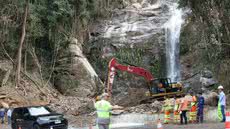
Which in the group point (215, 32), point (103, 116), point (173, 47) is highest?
point (215, 32)

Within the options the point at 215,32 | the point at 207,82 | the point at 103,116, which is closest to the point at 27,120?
the point at 103,116

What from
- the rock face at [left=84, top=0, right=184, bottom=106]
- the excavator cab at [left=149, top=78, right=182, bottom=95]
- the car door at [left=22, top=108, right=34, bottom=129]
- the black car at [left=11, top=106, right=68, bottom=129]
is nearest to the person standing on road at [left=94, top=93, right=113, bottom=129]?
the black car at [left=11, top=106, right=68, bottom=129]

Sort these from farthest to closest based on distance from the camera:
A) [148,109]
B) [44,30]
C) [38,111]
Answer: [44,30]
[148,109]
[38,111]

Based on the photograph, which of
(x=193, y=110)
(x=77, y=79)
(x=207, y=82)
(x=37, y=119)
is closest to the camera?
(x=37, y=119)

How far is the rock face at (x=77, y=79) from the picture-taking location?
38.9m

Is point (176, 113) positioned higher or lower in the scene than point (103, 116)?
lower

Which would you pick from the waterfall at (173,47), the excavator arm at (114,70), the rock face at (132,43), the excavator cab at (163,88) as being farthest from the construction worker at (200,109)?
the rock face at (132,43)

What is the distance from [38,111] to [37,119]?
107 centimetres

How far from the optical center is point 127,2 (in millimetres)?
53812

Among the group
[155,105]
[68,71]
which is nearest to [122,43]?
[68,71]

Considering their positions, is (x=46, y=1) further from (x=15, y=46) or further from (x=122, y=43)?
(x=122, y=43)

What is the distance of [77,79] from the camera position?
3956 cm

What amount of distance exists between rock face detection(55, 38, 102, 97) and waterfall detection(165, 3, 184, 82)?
295 inches

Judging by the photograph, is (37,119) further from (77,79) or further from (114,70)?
(77,79)
